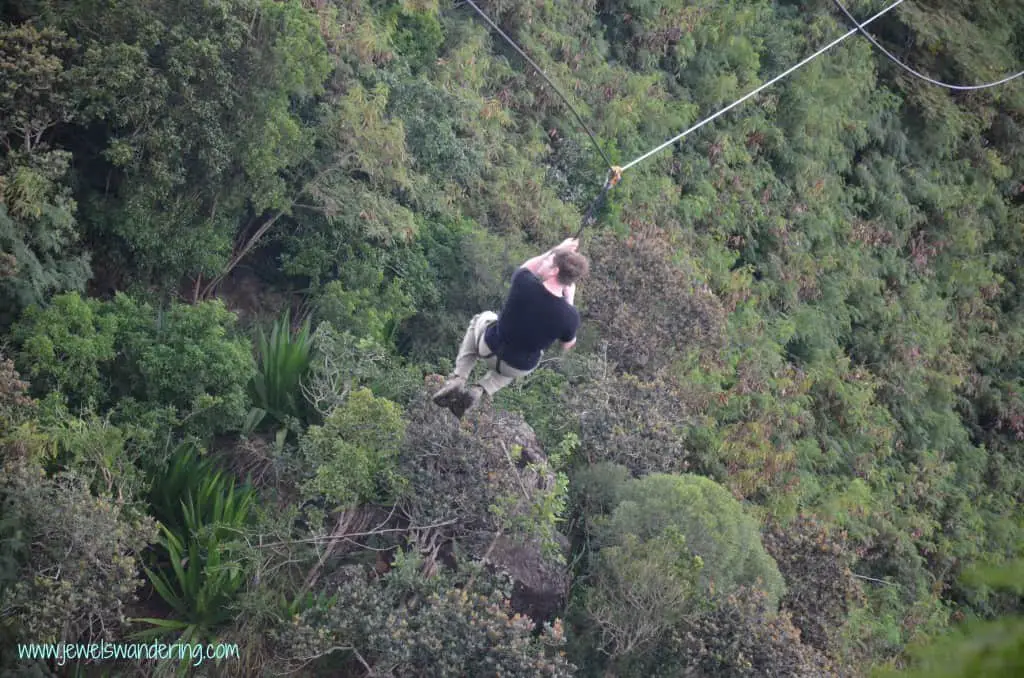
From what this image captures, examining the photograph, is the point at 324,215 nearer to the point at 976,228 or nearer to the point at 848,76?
the point at 848,76

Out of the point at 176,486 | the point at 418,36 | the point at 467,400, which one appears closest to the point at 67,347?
the point at 176,486

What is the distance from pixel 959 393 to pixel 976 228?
3.78m

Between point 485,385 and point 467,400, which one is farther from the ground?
point 467,400

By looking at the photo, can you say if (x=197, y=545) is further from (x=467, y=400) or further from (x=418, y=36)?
(x=418, y=36)

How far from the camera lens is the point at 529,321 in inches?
281

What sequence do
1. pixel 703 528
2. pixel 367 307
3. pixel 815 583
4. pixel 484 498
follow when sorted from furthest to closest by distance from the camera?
pixel 367 307 → pixel 815 583 → pixel 703 528 → pixel 484 498

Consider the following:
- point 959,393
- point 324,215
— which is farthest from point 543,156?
point 959,393

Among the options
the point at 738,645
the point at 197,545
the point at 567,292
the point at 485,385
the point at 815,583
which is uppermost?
the point at 567,292

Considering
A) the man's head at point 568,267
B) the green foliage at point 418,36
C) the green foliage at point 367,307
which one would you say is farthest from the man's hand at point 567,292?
the green foliage at point 418,36

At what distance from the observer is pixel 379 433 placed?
8.49 metres

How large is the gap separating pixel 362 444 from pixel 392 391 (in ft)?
3.72

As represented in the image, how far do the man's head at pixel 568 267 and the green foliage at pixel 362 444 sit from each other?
2267mm

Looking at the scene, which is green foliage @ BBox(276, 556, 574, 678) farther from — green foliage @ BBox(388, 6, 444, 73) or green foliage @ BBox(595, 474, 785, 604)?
green foliage @ BBox(388, 6, 444, 73)

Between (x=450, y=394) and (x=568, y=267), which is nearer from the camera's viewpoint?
(x=568, y=267)
